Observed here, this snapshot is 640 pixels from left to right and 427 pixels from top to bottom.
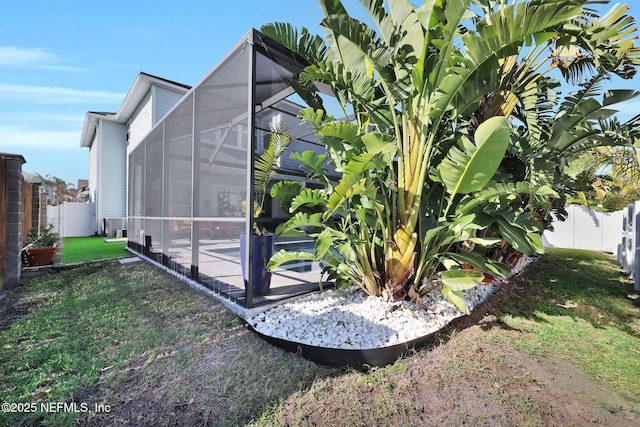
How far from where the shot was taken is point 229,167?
3.81 m

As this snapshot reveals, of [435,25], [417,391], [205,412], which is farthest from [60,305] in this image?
[435,25]

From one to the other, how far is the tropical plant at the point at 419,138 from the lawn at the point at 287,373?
2.49ft

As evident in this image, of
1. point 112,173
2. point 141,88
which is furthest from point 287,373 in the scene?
point 112,173

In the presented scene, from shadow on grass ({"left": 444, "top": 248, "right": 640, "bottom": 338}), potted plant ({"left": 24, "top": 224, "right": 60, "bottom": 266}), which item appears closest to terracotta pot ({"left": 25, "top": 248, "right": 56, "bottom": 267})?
potted plant ({"left": 24, "top": 224, "right": 60, "bottom": 266})

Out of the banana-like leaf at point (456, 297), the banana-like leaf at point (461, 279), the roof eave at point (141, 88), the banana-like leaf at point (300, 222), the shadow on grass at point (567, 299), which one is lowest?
the shadow on grass at point (567, 299)

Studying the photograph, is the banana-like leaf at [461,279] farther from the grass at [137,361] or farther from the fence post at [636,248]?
the fence post at [636,248]

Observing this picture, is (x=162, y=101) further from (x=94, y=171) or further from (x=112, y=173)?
(x=94, y=171)

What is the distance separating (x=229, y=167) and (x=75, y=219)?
1458cm

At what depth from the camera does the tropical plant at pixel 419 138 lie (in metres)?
2.48

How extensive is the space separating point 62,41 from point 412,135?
7173mm

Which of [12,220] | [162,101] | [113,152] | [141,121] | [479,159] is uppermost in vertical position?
[162,101]

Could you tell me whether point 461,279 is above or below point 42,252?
above

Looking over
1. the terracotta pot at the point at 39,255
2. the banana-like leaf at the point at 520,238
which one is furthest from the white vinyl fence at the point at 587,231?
the terracotta pot at the point at 39,255

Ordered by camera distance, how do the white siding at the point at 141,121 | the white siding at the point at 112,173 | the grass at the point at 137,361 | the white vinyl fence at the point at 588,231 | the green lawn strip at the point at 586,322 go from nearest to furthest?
the grass at the point at 137,361
the green lawn strip at the point at 586,322
the white vinyl fence at the point at 588,231
the white siding at the point at 141,121
the white siding at the point at 112,173
